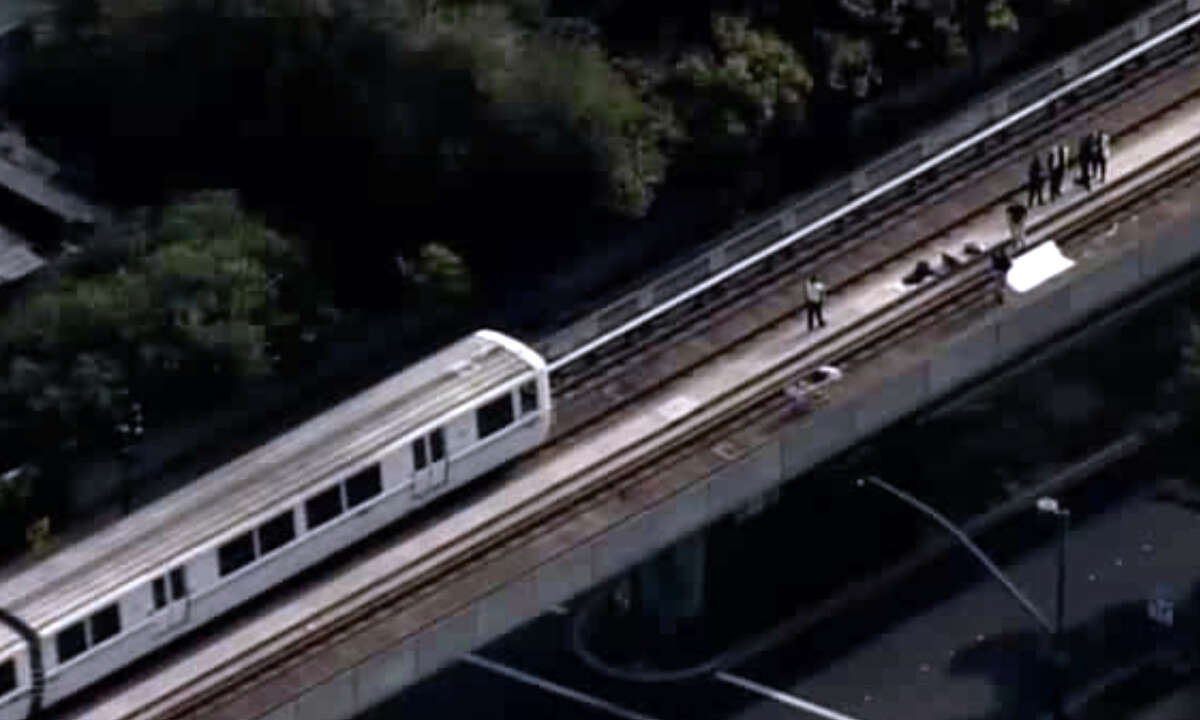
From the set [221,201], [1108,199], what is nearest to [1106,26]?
[1108,199]

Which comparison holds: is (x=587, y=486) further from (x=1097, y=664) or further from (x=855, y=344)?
(x=1097, y=664)

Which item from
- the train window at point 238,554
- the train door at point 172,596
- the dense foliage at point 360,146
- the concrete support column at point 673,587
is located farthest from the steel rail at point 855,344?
the train door at point 172,596

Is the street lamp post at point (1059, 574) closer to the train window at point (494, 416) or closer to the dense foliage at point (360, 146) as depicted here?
the train window at point (494, 416)

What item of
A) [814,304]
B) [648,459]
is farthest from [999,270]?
[648,459]

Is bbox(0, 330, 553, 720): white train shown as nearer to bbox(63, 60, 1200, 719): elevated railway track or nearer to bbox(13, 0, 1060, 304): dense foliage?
bbox(63, 60, 1200, 719): elevated railway track

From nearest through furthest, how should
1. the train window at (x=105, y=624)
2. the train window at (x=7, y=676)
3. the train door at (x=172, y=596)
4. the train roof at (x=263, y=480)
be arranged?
1. the train window at (x=7, y=676)
2. the train window at (x=105, y=624)
3. the train roof at (x=263, y=480)
4. the train door at (x=172, y=596)

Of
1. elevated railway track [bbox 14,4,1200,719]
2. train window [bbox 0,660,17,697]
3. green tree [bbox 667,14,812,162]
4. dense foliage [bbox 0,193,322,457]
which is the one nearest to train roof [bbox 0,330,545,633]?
train window [bbox 0,660,17,697]
